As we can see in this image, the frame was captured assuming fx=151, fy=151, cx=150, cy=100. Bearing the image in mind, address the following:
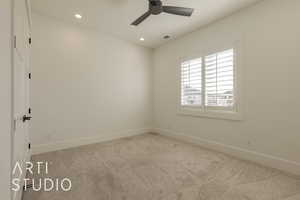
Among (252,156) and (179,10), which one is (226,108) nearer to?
(252,156)

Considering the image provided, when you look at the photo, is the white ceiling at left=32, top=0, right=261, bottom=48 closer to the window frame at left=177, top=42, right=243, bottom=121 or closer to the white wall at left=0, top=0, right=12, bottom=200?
the window frame at left=177, top=42, right=243, bottom=121

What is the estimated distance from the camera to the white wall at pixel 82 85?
3.31 m

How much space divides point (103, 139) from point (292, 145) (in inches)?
156

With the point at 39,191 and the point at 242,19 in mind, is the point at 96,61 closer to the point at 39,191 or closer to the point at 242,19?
the point at 39,191

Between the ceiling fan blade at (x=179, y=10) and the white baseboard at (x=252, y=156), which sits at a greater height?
the ceiling fan blade at (x=179, y=10)

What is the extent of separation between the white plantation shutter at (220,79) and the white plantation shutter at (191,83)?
0.71ft

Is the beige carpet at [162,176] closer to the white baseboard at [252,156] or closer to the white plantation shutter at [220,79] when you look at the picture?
the white baseboard at [252,156]

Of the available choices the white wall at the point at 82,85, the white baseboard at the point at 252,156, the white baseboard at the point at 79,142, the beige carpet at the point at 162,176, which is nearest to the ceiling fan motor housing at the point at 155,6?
the white wall at the point at 82,85

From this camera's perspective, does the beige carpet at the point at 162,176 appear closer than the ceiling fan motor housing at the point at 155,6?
Yes

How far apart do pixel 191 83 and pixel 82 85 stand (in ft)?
9.29

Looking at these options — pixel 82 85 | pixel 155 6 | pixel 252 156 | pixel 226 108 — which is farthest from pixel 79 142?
pixel 252 156

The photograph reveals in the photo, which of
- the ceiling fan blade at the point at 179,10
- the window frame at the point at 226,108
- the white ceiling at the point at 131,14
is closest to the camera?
the ceiling fan blade at the point at 179,10

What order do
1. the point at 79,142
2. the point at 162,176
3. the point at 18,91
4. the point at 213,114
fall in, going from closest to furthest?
1. the point at 18,91
2. the point at 162,176
3. the point at 213,114
4. the point at 79,142

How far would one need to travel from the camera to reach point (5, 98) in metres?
1.02
